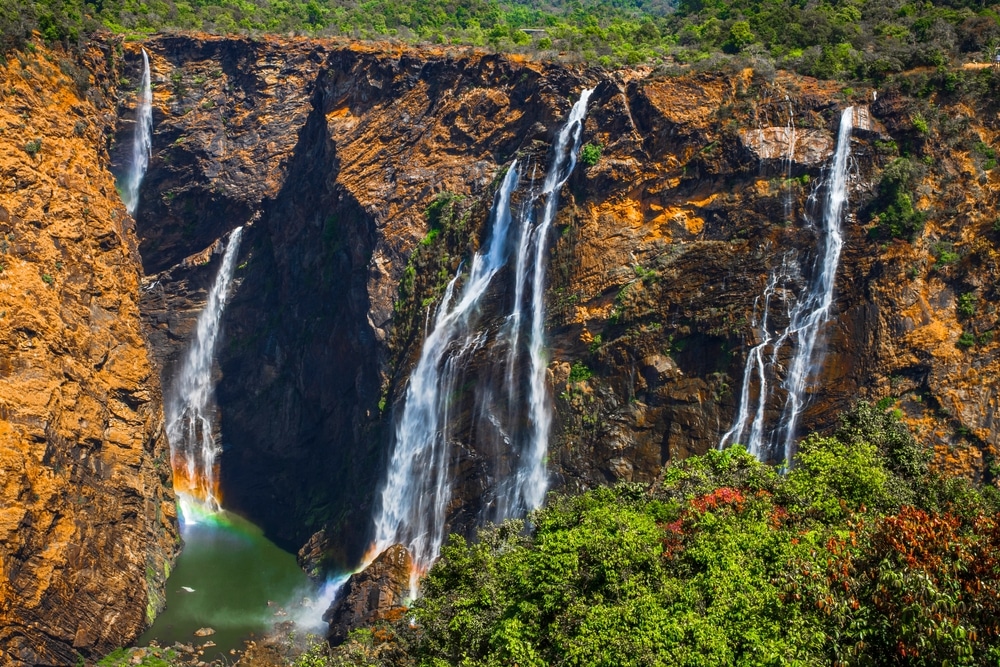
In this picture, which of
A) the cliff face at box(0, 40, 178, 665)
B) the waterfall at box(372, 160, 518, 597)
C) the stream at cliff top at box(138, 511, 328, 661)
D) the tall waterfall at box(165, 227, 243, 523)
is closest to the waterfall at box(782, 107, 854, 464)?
the waterfall at box(372, 160, 518, 597)

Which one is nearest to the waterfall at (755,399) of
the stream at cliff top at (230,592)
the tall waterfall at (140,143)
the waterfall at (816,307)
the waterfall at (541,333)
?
the waterfall at (816,307)

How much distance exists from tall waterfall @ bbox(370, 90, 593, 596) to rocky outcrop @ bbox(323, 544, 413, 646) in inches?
34.3

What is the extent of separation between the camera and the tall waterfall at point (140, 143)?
5694 centimetres

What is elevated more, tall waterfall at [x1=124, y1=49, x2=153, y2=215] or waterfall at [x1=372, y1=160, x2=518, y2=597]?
tall waterfall at [x1=124, y1=49, x2=153, y2=215]

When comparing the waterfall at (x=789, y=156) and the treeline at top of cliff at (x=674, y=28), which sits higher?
the treeline at top of cliff at (x=674, y=28)

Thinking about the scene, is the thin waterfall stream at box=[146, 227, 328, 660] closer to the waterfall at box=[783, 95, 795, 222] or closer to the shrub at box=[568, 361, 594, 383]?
the shrub at box=[568, 361, 594, 383]

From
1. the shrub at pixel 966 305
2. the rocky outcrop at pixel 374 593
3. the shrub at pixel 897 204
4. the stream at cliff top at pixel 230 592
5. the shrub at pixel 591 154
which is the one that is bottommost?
the stream at cliff top at pixel 230 592

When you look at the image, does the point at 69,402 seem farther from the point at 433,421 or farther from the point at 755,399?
the point at 755,399

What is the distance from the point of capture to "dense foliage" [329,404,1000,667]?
13.5 metres

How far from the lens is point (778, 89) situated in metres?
38.0

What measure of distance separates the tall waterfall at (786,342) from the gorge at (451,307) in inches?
4.1

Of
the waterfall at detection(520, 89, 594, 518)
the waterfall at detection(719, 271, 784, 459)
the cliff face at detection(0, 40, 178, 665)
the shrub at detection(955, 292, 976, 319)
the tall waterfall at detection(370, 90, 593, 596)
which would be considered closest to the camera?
the shrub at detection(955, 292, 976, 319)

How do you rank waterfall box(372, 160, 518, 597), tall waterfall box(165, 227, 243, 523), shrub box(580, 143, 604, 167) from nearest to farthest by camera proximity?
shrub box(580, 143, 604, 167), waterfall box(372, 160, 518, 597), tall waterfall box(165, 227, 243, 523)

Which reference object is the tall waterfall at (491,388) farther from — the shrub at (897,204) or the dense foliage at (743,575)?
the shrub at (897,204)
